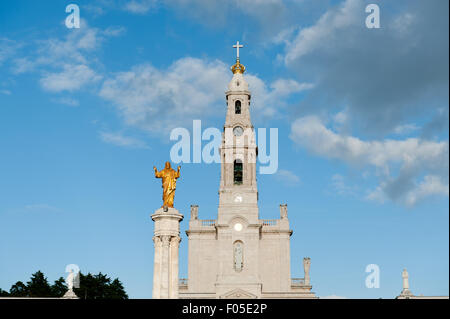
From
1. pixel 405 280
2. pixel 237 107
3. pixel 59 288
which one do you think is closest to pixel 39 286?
pixel 59 288

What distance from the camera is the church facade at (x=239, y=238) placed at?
265 feet

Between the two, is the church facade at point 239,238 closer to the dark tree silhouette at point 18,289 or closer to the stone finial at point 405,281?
the stone finial at point 405,281

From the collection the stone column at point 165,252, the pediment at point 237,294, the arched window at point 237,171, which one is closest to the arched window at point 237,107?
the arched window at point 237,171

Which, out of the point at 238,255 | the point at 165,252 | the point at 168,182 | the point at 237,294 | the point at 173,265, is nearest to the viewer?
the point at 165,252

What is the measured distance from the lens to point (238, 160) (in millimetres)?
84938

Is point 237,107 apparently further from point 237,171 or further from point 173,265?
point 173,265

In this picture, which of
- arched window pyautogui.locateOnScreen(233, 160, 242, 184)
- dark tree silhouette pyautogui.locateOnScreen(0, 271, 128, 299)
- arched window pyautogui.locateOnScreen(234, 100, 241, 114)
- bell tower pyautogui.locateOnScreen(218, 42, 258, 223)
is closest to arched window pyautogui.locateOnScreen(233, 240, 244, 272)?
bell tower pyautogui.locateOnScreen(218, 42, 258, 223)

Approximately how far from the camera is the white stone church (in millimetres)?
80375

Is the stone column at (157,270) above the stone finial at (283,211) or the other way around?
the other way around

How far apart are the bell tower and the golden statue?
37.7 meters

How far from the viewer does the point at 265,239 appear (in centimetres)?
8438

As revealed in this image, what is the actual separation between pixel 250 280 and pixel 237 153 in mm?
16600

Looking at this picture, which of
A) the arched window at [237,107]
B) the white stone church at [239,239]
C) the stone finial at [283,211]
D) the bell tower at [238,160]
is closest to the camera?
the white stone church at [239,239]

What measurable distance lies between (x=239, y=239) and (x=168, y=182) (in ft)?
126
